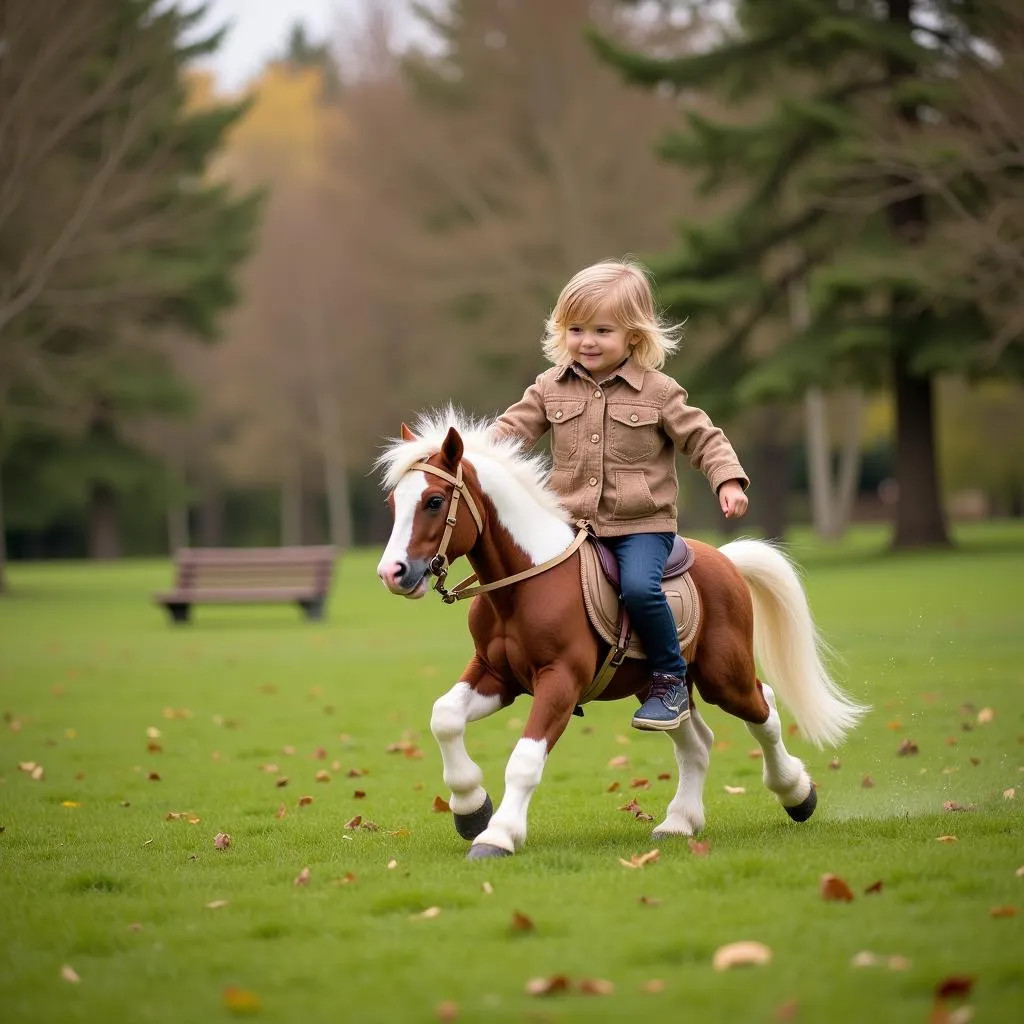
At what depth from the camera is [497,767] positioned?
9.98 m

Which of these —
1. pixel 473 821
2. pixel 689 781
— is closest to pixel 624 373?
pixel 689 781

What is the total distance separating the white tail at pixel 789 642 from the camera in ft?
24.4

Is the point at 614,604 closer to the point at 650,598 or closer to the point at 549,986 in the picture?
the point at 650,598

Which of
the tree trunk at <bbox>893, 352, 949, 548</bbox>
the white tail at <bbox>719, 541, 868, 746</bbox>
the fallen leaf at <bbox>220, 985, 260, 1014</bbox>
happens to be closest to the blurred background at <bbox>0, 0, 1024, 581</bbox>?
the tree trunk at <bbox>893, 352, 949, 548</bbox>

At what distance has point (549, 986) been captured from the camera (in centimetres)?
424

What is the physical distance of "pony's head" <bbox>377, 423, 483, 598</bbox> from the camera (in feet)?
19.6

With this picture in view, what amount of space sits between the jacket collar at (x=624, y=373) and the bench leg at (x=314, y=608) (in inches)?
654

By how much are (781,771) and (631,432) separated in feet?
5.92

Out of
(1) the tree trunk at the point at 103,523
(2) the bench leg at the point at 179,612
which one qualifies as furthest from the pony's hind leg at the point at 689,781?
(1) the tree trunk at the point at 103,523

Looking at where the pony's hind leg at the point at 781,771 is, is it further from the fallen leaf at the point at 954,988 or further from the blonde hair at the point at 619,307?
the fallen leaf at the point at 954,988

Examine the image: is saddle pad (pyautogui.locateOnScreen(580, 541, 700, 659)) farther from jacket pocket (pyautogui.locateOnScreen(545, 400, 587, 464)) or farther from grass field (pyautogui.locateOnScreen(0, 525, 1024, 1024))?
grass field (pyautogui.locateOnScreen(0, 525, 1024, 1024))

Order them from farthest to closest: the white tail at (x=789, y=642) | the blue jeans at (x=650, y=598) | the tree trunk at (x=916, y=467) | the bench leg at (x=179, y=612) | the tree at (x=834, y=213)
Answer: the tree trunk at (x=916, y=467) → the tree at (x=834, y=213) → the bench leg at (x=179, y=612) → the white tail at (x=789, y=642) → the blue jeans at (x=650, y=598)

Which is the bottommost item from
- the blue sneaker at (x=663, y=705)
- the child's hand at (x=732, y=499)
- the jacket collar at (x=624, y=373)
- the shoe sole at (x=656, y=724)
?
the shoe sole at (x=656, y=724)

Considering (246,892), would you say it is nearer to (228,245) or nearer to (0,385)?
(0,385)
